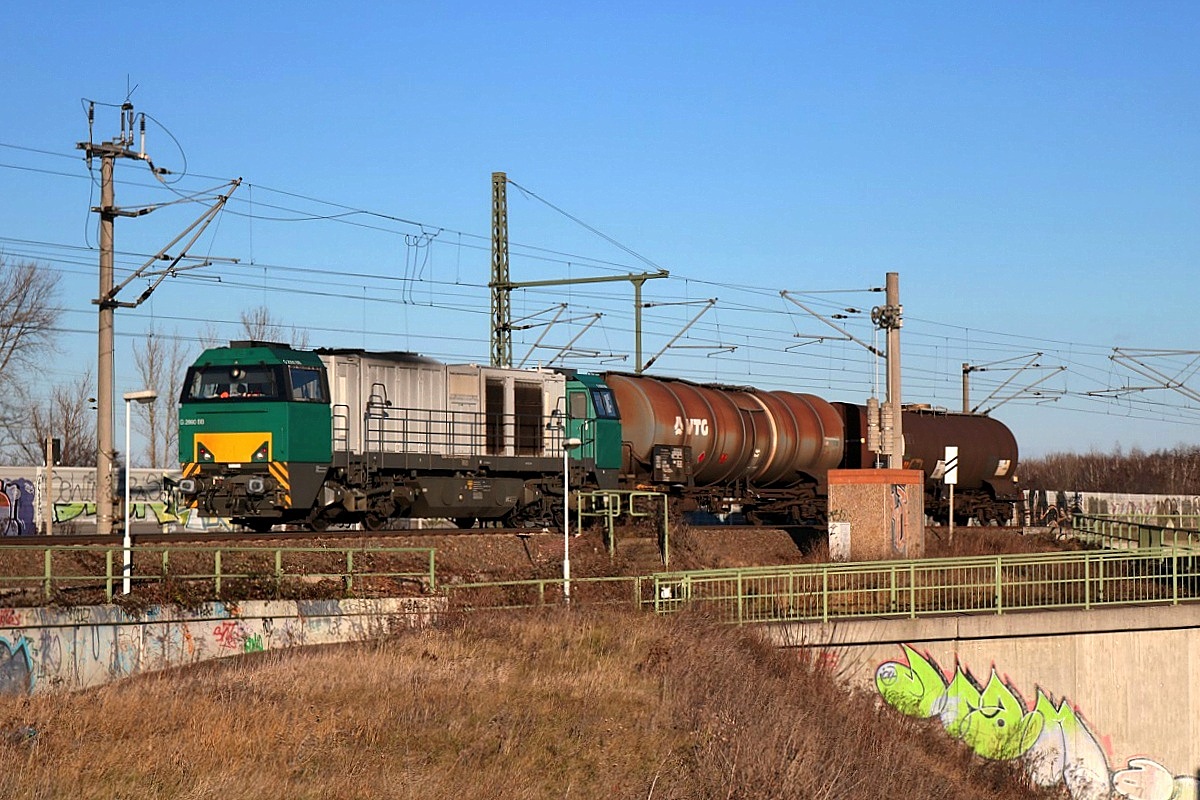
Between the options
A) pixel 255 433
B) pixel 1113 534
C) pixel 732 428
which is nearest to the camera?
pixel 255 433

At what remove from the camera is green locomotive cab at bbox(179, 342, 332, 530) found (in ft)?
84.2

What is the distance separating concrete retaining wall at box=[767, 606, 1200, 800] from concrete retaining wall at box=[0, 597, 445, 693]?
→ 6518 mm

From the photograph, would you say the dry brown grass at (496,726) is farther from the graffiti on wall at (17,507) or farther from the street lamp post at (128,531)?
the graffiti on wall at (17,507)

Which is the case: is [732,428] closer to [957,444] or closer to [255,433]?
[957,444]

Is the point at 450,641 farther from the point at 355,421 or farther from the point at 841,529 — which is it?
the point at 841,529

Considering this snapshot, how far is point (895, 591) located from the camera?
22.4m

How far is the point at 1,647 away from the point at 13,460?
50840mm

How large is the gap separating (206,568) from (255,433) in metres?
4.44

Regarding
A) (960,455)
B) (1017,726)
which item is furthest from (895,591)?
(960,455)

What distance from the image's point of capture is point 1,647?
18.0 meters

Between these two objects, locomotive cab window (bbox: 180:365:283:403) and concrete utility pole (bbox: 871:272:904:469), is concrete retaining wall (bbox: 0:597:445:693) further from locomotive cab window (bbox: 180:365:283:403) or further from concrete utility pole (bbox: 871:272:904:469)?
concrete utility pole (bbox: 871:272:904:469)

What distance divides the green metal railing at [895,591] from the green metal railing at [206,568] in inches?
186

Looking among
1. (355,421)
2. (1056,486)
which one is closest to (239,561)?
(355,421)

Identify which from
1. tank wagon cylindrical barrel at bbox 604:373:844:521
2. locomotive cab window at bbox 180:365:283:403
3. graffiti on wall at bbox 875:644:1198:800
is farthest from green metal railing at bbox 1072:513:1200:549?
locomotive cab window at bbox 180:365:283:403
